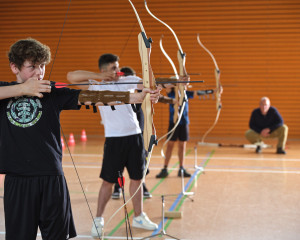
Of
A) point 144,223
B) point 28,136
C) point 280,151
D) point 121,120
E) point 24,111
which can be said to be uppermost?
point 24,111

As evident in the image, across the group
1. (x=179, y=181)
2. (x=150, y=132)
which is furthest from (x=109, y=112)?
(x=179, y=181)

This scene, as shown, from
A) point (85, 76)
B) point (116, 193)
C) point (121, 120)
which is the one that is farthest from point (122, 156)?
point (116, 193)

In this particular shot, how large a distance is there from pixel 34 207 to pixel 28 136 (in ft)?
1.06

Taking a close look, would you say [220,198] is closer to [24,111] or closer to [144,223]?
[144,223]

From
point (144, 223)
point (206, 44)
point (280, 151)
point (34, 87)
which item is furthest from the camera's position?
point (206, 44)

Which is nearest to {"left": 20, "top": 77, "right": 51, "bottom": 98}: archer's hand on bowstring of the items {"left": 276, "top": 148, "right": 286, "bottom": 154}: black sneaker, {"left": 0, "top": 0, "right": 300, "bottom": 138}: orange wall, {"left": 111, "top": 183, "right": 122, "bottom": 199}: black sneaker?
{"left": 111, "top": 183, "right": 122, "bottom": 199}: black sneaker

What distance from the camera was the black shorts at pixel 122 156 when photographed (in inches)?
129

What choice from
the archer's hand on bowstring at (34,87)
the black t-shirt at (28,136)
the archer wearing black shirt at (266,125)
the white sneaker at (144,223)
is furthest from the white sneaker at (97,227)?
the archer wearing black shirt at (266,125)

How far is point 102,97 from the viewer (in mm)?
1949

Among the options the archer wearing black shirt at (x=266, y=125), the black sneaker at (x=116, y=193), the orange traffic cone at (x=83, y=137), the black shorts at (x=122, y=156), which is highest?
the black shorts at (x=122, y=156)

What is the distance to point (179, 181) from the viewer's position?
4941mm

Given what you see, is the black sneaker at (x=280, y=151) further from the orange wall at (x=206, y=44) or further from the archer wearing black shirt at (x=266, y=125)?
the orange wall at (x=206, y=44)

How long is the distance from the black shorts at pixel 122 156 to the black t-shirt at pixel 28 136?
1383 millimetres

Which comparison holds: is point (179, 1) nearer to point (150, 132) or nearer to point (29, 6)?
point (29, 6)
